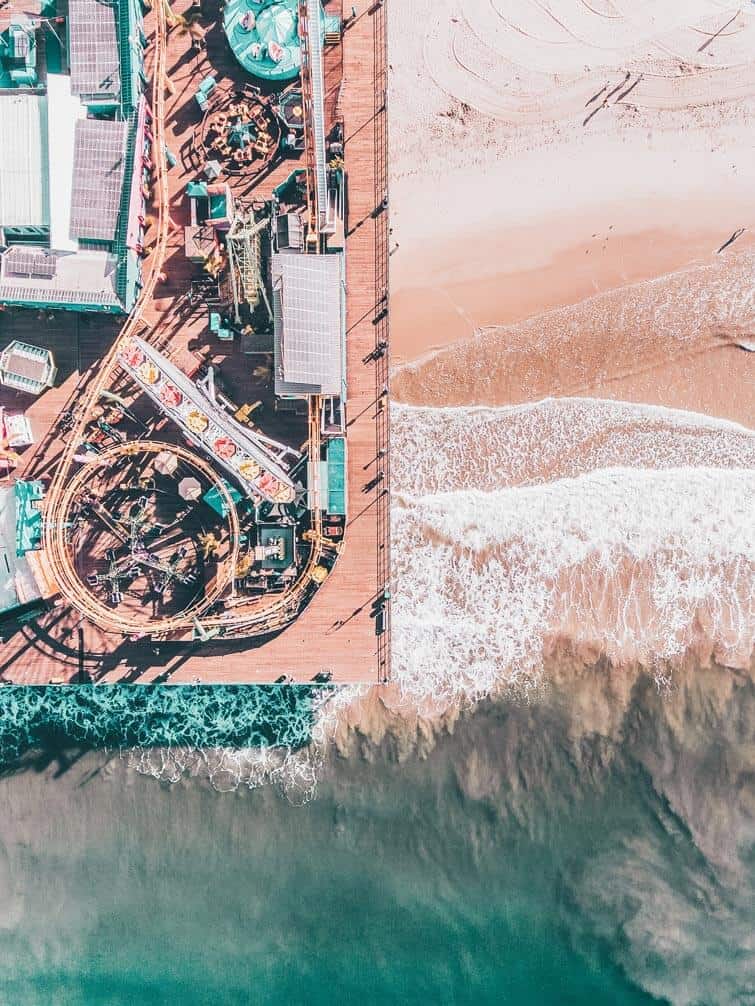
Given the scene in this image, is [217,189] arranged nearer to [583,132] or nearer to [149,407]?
[149,407]

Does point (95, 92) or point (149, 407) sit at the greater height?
point (95, 92)

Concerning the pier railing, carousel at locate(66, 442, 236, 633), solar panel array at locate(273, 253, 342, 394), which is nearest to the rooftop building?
solar panel array at locate(273, 253, 342, 394)

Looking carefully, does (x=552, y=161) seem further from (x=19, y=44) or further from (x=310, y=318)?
(x=19, y=44)

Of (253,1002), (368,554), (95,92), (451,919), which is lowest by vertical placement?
(253,1002)

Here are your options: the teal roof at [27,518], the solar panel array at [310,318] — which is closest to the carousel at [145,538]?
the teal roof at [27,518]

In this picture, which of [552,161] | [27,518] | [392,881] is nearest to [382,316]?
[552,161]

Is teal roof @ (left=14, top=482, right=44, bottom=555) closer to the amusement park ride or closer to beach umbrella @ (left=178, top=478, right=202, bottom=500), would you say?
the amusement park ride

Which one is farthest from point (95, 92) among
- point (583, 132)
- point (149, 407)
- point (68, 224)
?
point (583, 132)
